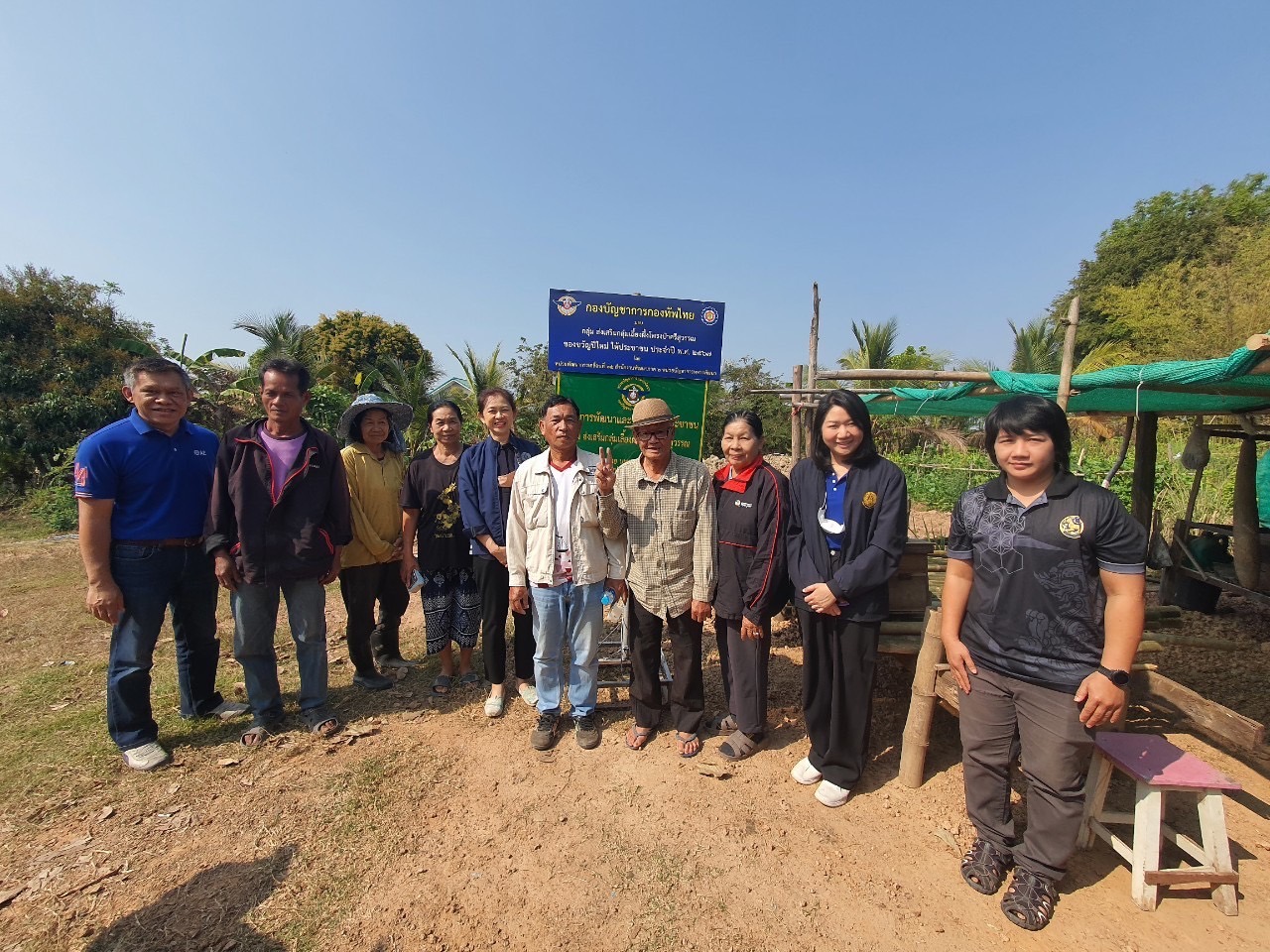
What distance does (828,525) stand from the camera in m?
2.71

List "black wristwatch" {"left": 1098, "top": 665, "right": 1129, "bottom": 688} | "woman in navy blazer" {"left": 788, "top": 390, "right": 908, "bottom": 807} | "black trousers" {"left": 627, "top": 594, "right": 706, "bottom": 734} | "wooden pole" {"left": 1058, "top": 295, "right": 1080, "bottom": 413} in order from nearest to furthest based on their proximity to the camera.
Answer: "black wristwatch" {"left": 1098, "top": 665, "right": 1129, "bottom": 688} → "woman in navy blazer" {"left": 788, "top": 390, "right": 908, "bottom": 807} → "black trousers" {"left": 627, "top": 594, "right": 706, "bottom": 734} → "wooden pole" {"left": 1058, "top": 295, "right": 1080, "bottom": 413}

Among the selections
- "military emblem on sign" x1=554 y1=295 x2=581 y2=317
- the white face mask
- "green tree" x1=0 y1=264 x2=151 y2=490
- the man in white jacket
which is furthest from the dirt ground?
"green tree" x1=0 y1=264 x2=151 y2=490

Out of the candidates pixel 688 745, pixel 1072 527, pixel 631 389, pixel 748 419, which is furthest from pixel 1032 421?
pixel 631 389

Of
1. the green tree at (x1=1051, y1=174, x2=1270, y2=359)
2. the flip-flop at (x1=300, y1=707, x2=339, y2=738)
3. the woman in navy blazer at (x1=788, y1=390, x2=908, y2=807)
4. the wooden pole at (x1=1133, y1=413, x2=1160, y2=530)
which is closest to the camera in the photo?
the woman in navy blazer at (x1=788, y1=390, x2=908, y2=807)

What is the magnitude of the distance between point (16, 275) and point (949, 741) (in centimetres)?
1946

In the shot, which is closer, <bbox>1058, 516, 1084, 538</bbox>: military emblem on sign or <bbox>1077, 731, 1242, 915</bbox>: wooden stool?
<bbox>1058, 516, 1084, 538</bbox>: military emblem on sign

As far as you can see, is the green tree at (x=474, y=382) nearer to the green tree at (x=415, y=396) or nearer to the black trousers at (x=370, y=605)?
the green tree at (x=415, y=396)

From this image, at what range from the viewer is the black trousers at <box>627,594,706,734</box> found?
3.14 metres

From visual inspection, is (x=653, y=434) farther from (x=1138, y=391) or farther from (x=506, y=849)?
(x=1138, y=391)

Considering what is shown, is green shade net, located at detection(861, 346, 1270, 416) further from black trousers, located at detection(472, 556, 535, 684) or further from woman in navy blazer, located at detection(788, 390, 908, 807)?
black trousers, located at detection(472, 556, 535, 684)

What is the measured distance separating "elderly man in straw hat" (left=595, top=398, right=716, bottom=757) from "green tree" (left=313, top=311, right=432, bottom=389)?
23.8 m

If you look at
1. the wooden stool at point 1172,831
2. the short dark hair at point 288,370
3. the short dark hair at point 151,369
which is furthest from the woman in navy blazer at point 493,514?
the wooden stool at point 1172,831

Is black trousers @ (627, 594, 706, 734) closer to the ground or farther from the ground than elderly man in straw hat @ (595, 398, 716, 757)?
closer to the ground

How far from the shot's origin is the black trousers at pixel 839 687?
2.70m
